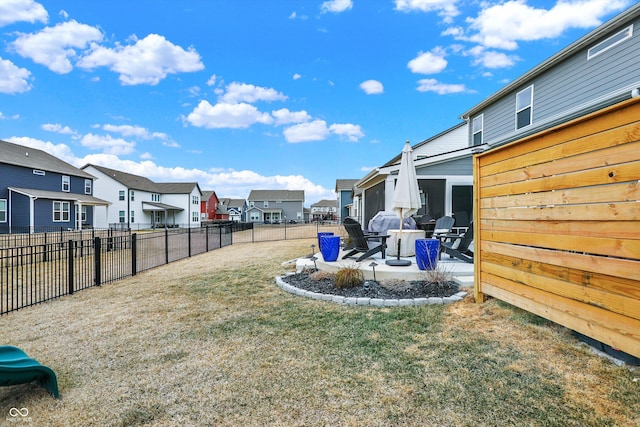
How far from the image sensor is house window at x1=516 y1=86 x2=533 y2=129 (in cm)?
1084

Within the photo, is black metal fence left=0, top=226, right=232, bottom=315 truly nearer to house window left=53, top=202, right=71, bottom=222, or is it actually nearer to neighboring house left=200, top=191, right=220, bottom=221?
house window left=53, top=202, right=71, bottom=222

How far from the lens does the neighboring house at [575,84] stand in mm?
7789

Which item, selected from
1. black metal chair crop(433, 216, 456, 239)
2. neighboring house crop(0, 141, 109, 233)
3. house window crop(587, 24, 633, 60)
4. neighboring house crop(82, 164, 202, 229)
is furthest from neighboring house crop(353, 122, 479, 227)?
neighboring house crop(82, 164, 202, 229)

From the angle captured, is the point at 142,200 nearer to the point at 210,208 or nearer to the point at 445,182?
the point at 210,208

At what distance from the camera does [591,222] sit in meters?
2.63

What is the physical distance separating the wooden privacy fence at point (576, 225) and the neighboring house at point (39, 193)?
81.8 ft

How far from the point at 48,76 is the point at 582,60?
20296mm

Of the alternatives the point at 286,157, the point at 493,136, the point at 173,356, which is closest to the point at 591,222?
the point at 173,356

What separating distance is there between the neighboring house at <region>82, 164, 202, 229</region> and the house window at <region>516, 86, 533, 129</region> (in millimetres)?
31178

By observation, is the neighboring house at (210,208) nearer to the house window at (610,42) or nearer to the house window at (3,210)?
the house window at (3,210)

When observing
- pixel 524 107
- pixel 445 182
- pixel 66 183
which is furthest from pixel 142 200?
pixel 524 107

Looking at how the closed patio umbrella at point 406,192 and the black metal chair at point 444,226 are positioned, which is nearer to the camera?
the closed patio umbrella at point 406,192

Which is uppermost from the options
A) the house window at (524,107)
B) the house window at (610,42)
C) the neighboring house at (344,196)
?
the house window at (610,42)

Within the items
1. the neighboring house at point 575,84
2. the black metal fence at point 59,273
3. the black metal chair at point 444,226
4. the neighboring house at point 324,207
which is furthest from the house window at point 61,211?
the neighboring house at point 324,207
